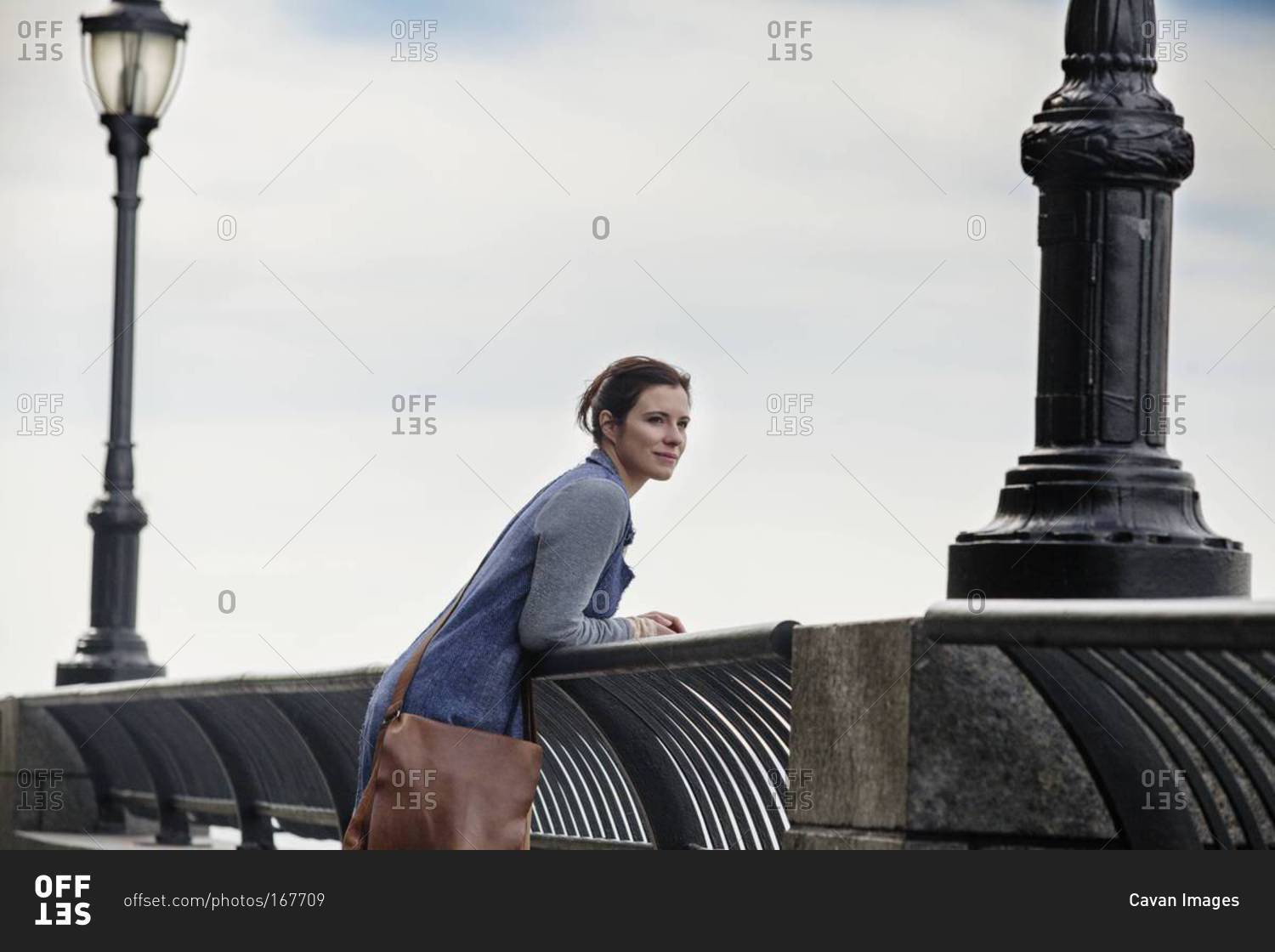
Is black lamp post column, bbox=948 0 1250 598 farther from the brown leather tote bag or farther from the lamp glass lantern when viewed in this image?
the lamp glass lantern

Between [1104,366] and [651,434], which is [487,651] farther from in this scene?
[1104,366]

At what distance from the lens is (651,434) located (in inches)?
266

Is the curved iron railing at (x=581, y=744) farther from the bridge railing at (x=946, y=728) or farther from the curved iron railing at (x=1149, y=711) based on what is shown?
the curved iron railing at (x=1149, y=711)

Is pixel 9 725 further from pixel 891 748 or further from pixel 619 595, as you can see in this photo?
pixel 891 748

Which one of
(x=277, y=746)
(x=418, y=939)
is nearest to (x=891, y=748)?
(x=418, y=939)

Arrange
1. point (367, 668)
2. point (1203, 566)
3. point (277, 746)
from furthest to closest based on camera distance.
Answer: point (277, 746)
point (367, 668)
point (1203, 566)

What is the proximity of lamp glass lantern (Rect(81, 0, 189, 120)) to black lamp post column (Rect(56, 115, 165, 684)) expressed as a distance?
12 centimetres

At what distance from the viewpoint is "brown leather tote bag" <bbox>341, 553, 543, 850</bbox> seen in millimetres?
6336

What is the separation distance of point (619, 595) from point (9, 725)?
9.70 metres

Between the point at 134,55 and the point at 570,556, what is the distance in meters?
8.93

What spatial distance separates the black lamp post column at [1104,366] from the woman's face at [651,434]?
1011 millimetres

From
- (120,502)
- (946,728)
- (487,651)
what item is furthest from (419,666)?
(120,502)

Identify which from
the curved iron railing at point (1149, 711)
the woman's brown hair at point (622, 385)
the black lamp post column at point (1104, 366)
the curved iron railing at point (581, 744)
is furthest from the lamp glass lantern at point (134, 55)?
the curved iron railing at point (1149, 711)

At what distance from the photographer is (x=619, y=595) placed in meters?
6.82
